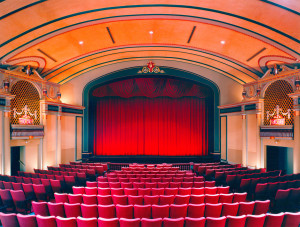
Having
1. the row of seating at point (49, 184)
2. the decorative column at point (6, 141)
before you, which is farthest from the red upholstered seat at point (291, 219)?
the decorative column at point (6, 141)

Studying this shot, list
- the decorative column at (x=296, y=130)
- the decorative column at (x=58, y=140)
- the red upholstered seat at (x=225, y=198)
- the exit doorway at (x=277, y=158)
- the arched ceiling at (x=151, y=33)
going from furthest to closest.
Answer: the decorative column at (x=58, y=140) → the exit doorway at (x=277, y=158) → the decorative column at (x=296, y=130) → the arched ceiling at (x=151, y=33) → the red upholstered seat at (x=225, y=198)

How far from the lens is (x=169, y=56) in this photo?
12.8m

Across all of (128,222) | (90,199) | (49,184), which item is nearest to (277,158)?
(90,199)

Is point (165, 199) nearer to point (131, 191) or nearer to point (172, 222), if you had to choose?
point (131, 191)

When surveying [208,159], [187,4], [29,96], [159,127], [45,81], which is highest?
[187,4]

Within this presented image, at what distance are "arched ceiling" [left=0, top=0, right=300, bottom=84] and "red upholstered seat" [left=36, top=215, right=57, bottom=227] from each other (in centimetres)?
561

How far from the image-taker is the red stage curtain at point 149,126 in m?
15.6

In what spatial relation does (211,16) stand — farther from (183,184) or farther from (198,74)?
(198,74)

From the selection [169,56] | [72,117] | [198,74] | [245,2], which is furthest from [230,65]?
[72,117]

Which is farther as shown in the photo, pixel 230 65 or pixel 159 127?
pixel 159 127

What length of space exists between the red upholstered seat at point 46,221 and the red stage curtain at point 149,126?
1188 centimetres

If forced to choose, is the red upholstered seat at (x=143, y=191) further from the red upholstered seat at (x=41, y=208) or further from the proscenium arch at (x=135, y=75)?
the proscenium arch at (x=135, y=75)

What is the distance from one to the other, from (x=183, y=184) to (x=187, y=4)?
568 cm

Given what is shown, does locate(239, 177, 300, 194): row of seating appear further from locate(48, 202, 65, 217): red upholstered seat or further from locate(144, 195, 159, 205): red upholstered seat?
locate(48, 202, 65, 217): red upholstered seat
